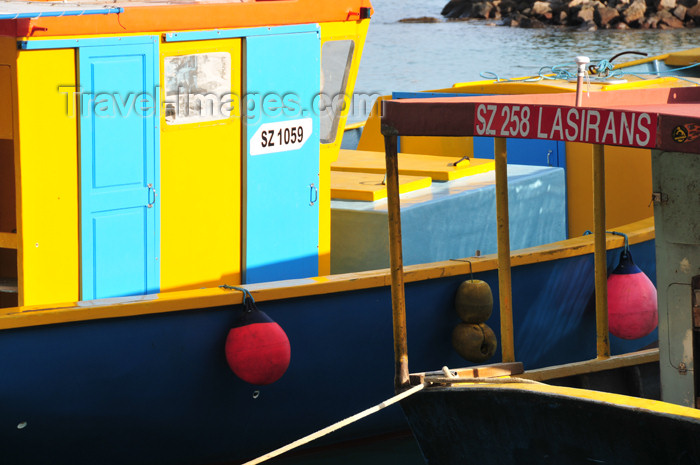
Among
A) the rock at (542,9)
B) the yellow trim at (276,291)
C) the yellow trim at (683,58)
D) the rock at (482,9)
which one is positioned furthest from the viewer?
the rock at (482,9)

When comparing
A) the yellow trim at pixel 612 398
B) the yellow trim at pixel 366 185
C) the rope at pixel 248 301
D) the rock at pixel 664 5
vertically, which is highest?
the rock at pixel 664 5

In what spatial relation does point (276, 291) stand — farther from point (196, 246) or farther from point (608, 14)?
point (608, 14)

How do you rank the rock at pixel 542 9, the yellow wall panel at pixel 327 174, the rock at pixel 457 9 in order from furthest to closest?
the rock at pixel 457 9 < the rock at pixel 542 9 < the yellow wall panel at pixel 327 174

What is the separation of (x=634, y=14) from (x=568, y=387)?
39.7 metres

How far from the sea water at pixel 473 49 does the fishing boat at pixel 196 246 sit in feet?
39.9

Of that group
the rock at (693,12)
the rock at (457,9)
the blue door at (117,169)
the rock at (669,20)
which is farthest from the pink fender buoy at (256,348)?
the rock at (457,9)

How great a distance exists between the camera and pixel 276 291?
5344mm

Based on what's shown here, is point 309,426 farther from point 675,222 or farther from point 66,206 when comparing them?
point 675,222

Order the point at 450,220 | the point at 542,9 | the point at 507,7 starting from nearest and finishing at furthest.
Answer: the point at 450,220, the point at 542,9, the point at 507,7

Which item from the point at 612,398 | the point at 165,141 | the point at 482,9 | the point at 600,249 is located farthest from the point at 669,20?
the point at 612,398

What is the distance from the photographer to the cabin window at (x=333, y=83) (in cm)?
611

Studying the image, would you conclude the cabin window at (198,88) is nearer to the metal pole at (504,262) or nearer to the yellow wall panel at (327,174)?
A: the yellow wall panel at (327,174)

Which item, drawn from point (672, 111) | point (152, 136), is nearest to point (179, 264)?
point (152, 136)

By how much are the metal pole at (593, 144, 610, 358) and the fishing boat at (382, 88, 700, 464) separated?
1.67 ft
